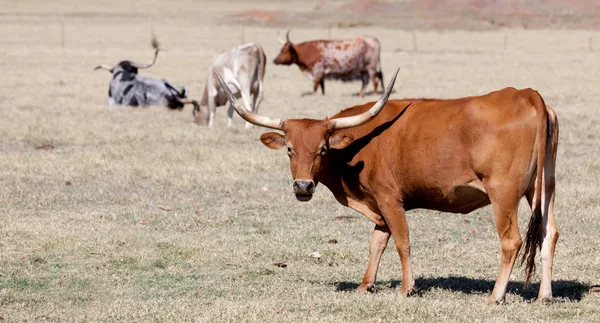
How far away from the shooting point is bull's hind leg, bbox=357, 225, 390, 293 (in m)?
7.56

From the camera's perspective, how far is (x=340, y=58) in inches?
1039

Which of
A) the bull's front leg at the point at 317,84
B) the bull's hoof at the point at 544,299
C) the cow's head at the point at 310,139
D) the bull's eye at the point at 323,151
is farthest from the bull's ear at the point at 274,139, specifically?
the bull's front leg at the point at 317,84

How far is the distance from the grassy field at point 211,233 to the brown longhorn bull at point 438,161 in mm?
521

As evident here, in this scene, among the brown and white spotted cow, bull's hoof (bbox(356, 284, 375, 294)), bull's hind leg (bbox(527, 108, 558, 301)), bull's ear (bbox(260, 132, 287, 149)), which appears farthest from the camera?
the brown and white spotted cow

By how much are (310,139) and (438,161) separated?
95cm

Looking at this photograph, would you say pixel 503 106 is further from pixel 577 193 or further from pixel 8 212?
pixel 8 212

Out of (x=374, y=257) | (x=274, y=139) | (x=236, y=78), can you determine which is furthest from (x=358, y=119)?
(x=236, y=78)

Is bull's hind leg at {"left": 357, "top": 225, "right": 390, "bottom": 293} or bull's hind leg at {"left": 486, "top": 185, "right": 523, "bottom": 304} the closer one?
bull's hind leg at {"left": 486, "top": 185, "right": 523, "bottom": 304}

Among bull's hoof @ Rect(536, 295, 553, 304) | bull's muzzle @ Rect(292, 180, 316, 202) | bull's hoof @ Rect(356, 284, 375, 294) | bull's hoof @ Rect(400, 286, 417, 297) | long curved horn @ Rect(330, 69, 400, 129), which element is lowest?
bull's hoof @ Rect(356, 284, 375, 294)

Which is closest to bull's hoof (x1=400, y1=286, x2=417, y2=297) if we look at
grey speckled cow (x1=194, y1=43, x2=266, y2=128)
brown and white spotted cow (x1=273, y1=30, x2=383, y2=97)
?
grey speckled cow (x1=194, y1=43, x2=266, y2=128)

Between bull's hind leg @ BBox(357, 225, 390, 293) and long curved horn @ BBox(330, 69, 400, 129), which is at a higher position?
long curved horn @ BBox(330, 69, 400, 129)

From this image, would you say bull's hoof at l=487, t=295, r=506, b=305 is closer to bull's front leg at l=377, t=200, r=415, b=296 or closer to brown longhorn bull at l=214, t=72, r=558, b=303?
brown longhorn bull at l=214, t=72, r=558, b=303

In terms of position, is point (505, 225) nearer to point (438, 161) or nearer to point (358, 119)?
point (438, 161)

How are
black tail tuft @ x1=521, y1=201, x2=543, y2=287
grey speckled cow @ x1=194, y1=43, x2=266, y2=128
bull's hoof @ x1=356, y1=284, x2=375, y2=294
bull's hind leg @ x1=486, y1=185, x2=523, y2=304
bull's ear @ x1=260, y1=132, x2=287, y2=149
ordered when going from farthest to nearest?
grey speckled cow @ x1=194, y1=43, x2=266, y2=128, bull's hoof @ x1=356, y1=284, x2=375, y2=294, bull's ear @ x1=260, y1=132, x2=287, y2=149, black tail tuft @ x1=521, y1=201, x2=543, y2=287, bull's hind leg @ x1=486, y1=185, x2=523, y2=304
